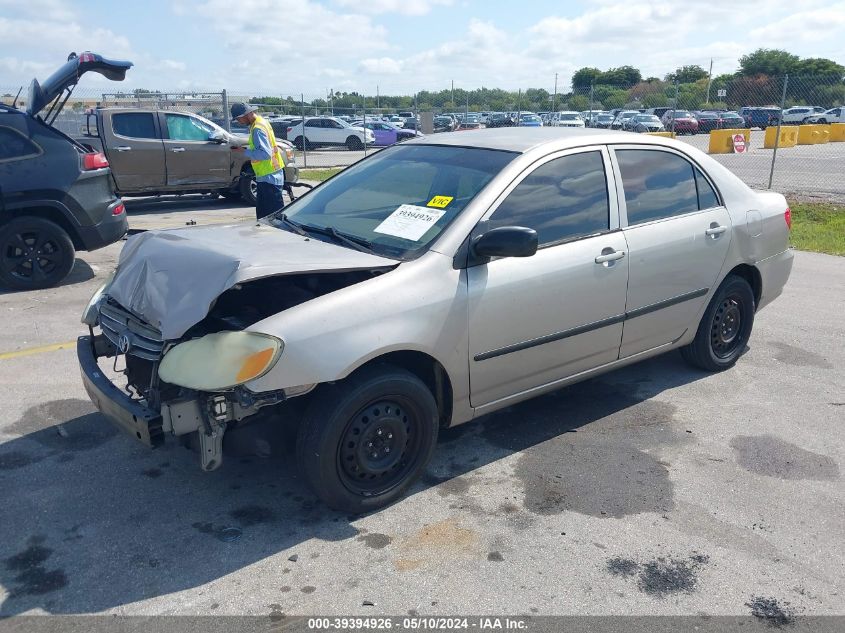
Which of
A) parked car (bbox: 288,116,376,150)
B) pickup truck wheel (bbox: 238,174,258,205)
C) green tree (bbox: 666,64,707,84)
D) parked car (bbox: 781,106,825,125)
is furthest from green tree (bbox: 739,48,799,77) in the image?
pickup truck wheel (bbox: 238,174,258,205)

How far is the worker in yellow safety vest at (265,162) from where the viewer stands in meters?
8.94

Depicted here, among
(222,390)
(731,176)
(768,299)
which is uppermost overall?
(731,176)

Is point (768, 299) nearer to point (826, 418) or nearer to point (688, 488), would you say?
point (826, 418)

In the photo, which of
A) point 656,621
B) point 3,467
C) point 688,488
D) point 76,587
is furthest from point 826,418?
point 3,467

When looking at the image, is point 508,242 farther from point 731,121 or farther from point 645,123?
point 731,121

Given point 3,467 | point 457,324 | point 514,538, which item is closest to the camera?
point 514,538

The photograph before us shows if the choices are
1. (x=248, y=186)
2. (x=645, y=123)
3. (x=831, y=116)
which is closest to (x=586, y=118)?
(x=645, y=123)

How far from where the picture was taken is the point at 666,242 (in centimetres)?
457

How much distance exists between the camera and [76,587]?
2988 mm

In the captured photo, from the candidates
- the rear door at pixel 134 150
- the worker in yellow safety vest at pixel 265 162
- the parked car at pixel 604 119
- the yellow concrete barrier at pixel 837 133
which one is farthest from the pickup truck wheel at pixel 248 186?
the yellow concrete barrier at pixel 837 133

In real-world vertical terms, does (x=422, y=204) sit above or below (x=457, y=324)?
above

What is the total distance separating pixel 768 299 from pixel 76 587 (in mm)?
4924

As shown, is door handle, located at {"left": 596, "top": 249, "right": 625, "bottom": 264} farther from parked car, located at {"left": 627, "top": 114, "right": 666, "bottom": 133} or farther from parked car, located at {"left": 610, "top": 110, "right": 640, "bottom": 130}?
parked car, located at {"left": 610, "top": 110, "right": 640, "bottom": 130}

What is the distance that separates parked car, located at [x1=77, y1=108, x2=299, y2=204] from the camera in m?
12.7
